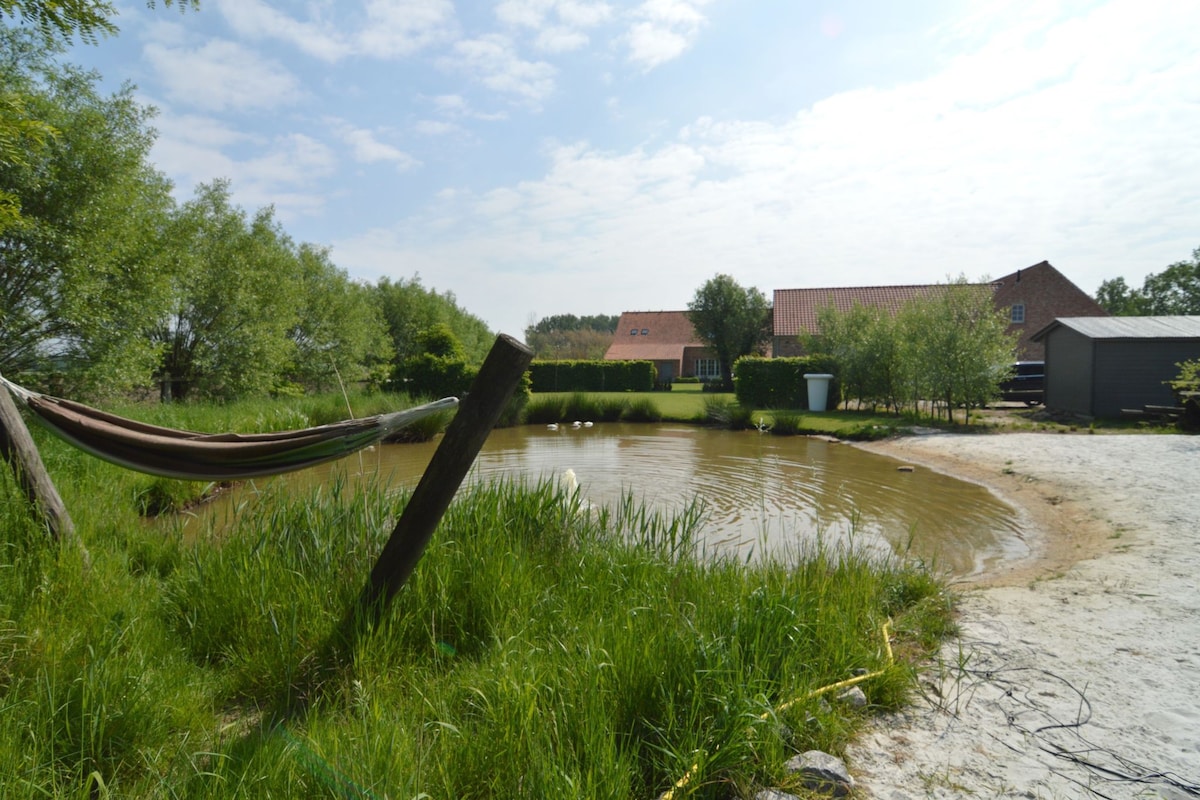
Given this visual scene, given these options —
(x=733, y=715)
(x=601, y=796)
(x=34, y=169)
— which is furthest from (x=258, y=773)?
(x=34, y=169)

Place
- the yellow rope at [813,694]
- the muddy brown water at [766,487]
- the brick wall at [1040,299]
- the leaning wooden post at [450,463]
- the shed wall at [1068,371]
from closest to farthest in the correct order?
the yellow rope at [813,694]
the leaning wooden post at [450,463]
the muddy brown water at [766,487]
the shed wall at [1068,371]
the brick wall at [1040,299]

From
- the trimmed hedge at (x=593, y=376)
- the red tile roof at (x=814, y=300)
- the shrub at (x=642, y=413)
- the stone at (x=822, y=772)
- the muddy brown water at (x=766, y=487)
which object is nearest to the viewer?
the stone at (x=822, y=772)

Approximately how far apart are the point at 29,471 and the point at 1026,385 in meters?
24.3

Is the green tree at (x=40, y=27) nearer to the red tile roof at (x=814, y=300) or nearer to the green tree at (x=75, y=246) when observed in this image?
the green tree at (x=75, y=246)

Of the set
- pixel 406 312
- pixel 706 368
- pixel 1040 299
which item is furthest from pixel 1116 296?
pixel 406 312

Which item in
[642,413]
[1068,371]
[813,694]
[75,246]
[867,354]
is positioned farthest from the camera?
[642,413]

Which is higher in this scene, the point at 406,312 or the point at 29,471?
the point at 406,312

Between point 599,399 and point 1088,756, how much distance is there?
17.0 meters

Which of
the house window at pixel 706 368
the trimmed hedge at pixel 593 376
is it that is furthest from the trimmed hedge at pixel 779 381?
the house window at pixel 706 368

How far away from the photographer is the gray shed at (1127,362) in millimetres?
14711

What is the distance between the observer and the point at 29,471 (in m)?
3.24

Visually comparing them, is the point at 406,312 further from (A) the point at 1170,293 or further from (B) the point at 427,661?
(A) the point at 1170,293

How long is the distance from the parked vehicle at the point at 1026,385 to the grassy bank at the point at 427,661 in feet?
60.9

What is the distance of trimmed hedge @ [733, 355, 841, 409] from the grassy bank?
16.8m
